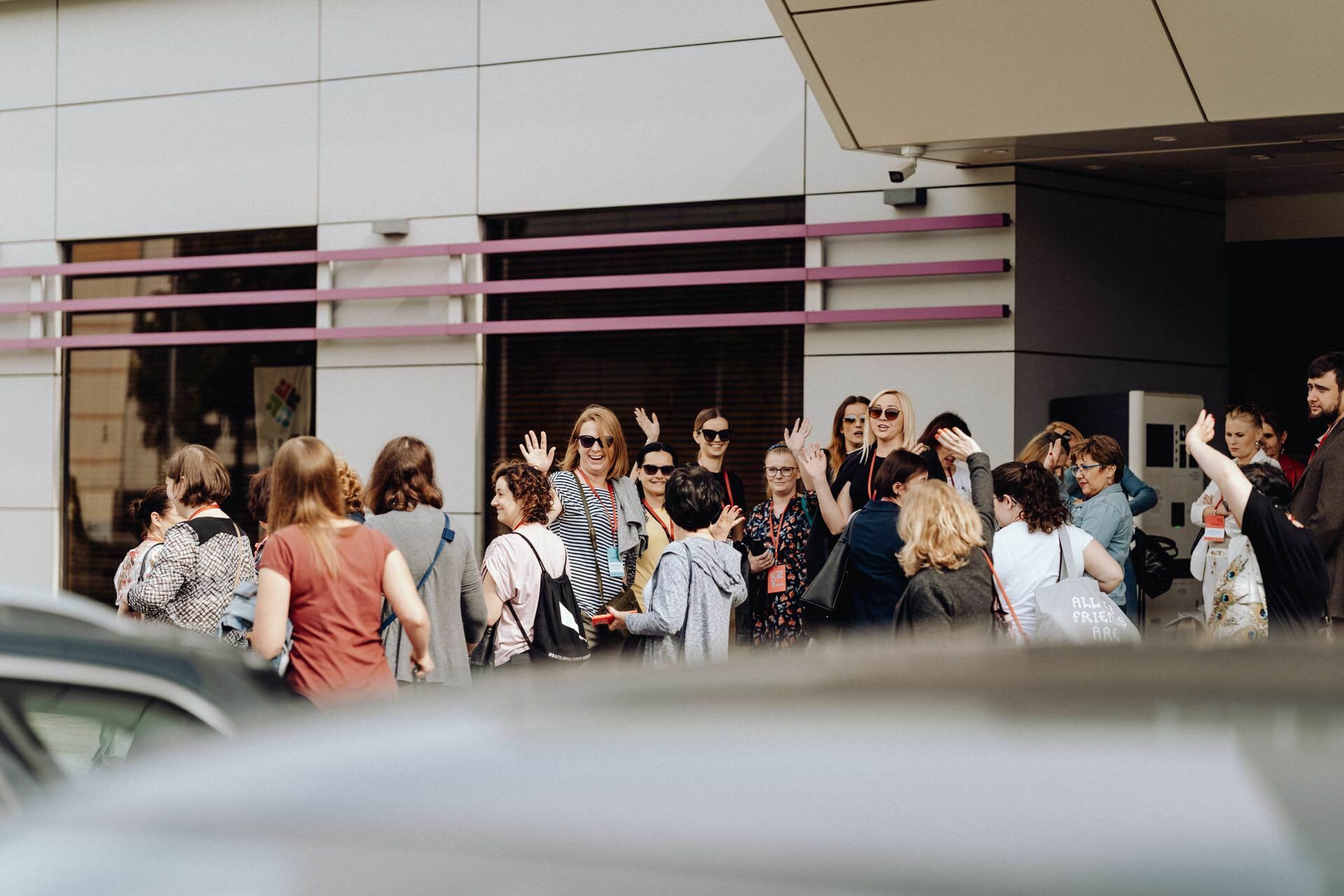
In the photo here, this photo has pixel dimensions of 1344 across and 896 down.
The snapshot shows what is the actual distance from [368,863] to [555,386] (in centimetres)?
1098

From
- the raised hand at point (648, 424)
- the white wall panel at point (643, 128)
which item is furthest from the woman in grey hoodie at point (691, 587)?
the white wall panel at point (643, 128)

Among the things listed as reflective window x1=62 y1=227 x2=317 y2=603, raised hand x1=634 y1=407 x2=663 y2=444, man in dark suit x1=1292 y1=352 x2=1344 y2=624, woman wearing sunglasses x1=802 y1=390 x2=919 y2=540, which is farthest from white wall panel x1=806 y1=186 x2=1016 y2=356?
reflective window x1=62 y1=227 x2=317 y2=603

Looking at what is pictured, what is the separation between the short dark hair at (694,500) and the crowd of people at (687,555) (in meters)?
0.01

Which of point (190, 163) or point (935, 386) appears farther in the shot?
point (190, 163)

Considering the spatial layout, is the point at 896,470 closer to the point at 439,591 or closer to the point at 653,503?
the point at 439,591

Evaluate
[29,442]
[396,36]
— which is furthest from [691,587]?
[29,442]

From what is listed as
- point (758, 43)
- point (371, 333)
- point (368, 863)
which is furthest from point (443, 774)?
point (371, 333)

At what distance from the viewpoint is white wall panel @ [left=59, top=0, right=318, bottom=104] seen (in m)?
12.5

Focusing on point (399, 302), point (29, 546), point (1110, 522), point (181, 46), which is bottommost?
point (29, 546)

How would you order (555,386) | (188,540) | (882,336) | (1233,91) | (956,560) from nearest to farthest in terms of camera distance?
(956,560) < (188,540) < (1233,91) < (882,336) < (555,386)

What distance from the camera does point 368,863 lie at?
686mm

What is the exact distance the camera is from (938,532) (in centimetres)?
582

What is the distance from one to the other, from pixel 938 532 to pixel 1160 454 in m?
4.50

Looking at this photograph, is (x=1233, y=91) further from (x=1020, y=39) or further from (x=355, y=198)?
(x=355, y=198)
